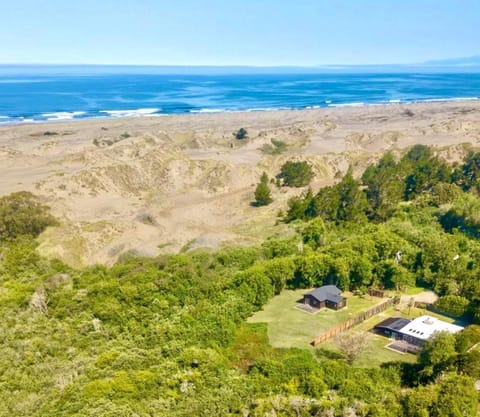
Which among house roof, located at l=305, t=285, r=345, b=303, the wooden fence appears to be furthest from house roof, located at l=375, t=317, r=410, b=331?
house roof, located at l=305, t=285, r=345, b=303

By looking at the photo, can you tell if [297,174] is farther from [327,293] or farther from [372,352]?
[372,352]

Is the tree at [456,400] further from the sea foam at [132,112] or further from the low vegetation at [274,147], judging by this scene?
the sea foam at [132,112]

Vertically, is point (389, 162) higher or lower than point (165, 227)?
higher

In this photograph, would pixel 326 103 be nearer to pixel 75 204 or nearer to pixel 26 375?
pixel 75 204

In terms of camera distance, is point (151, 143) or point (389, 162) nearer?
point (389, 162)

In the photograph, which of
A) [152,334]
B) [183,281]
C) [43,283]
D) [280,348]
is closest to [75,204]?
[43,283]

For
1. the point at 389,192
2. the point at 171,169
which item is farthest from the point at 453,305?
the point at 171,169

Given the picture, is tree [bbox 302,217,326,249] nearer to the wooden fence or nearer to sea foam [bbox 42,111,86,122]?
the wooden fence
